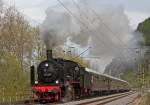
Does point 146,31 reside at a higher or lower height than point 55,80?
higher

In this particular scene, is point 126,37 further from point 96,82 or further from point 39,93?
point 39,93

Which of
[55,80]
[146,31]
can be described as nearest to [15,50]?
[55,80]

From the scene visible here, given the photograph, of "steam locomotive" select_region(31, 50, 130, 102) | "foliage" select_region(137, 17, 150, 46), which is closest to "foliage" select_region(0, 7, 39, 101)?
"steam locomotive" select_region(31, 50, 130, 102)

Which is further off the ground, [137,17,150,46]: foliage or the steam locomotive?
[137,17,150,46]: foliage

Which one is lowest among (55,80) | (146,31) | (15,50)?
(55,80)

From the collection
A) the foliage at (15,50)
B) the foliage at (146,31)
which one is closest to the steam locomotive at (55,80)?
the foliage at (15,50)

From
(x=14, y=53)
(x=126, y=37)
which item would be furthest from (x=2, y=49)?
(x=126, y=37)

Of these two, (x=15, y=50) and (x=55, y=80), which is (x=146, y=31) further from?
(x=55, y=80)

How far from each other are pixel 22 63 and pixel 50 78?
16.3 meters

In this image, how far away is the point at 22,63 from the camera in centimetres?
4953

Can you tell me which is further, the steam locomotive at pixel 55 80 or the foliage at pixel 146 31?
the foliage at pixel 146 31

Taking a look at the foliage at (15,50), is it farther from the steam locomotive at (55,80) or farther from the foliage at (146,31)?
the foliage at (146,31)

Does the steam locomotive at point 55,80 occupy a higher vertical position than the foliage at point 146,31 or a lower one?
lower

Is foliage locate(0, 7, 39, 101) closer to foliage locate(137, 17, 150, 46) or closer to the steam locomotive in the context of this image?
the steam locomotive
